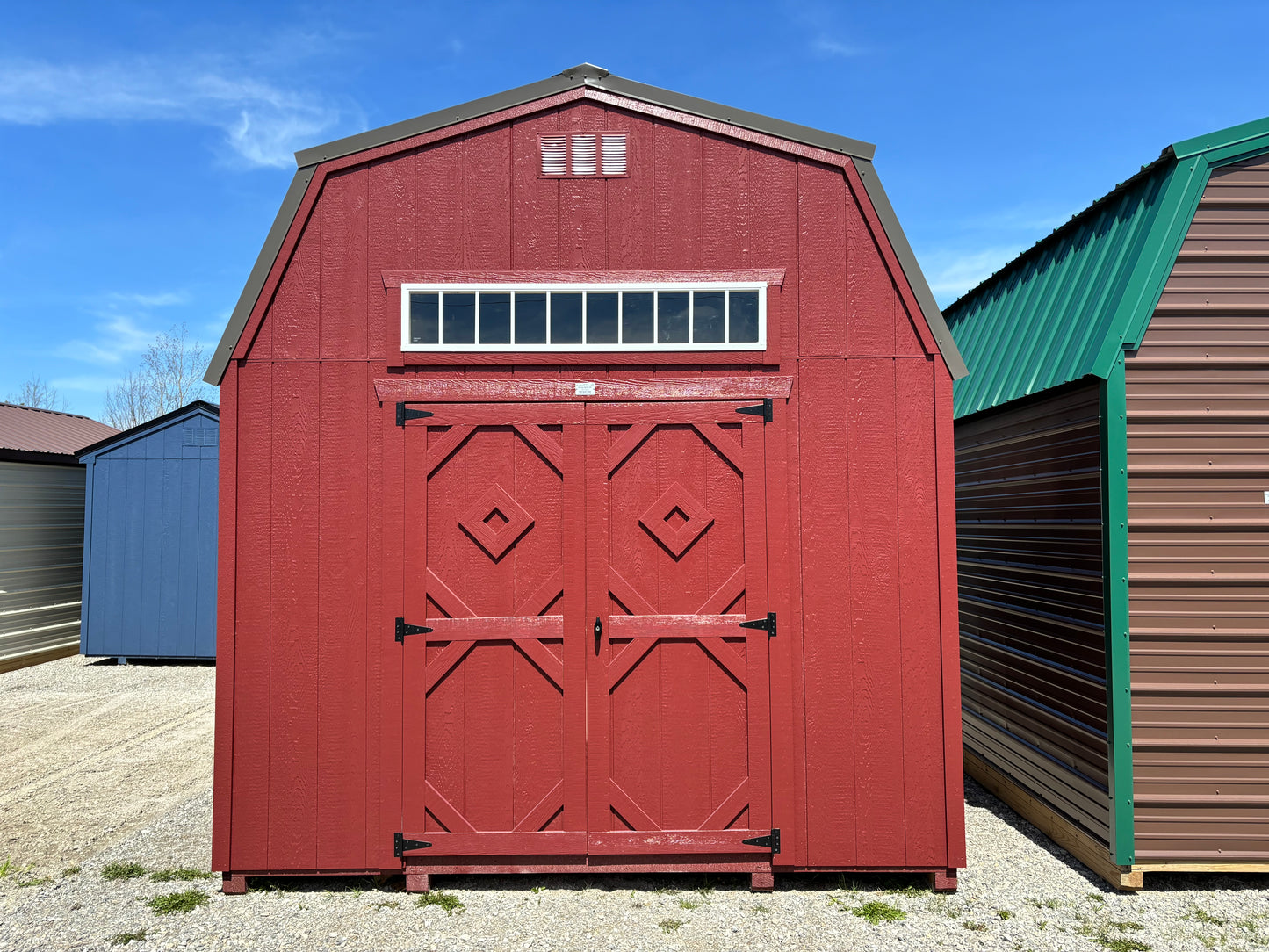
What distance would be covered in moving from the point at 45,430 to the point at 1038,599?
15.8 m

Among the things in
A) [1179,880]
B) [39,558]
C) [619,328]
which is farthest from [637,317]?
[39,558]

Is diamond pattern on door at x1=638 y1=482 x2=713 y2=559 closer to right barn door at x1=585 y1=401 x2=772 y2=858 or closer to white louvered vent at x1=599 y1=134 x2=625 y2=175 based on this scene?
right barn door at x1=585 y1=401 x2=772 y2=858

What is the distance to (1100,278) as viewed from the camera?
4781 millimetres

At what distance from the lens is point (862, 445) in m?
4.29

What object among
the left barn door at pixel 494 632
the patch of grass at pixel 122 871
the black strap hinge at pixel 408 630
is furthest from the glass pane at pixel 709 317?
the patch of grass at pixel 122 871

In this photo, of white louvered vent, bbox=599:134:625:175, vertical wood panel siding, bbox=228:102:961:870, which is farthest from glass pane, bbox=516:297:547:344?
white louvered vent, bbox=599:134:625:175

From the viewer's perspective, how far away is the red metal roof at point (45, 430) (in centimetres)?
1146

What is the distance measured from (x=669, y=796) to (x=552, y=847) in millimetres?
751

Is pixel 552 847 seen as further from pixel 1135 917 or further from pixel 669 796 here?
pixel 1135 917

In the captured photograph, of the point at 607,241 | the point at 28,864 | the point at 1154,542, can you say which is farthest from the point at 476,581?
the point at 1154,542

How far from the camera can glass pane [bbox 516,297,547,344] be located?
172 inches

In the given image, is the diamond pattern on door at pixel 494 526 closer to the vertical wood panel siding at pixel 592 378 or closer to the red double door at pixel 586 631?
the red double door at pixel 586 631

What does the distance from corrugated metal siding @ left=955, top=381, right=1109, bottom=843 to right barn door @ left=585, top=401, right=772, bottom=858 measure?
207 cm

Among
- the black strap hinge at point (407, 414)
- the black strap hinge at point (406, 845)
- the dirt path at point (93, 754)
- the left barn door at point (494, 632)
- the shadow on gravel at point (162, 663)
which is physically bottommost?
the dirt path at point (93, 754)
